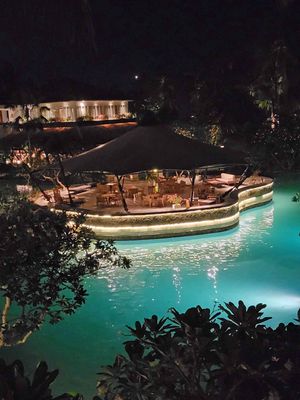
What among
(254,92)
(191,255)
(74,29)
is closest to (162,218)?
(191,255)

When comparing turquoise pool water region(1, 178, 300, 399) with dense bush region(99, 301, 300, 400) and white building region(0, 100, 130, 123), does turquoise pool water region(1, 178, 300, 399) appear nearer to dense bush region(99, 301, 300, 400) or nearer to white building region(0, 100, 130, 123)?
dense bush region(99, 301, 300, 400)

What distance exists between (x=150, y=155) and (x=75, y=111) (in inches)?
1329

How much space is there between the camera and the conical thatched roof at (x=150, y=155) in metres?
19.8

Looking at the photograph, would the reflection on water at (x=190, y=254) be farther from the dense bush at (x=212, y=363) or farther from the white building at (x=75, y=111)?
the white building at (x=75, y=111)

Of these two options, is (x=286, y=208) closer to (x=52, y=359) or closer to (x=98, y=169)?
(x=98, y=169)

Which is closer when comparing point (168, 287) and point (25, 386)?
point (25, 386)

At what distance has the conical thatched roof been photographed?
19.8m

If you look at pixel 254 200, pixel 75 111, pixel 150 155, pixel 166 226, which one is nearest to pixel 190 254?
pixel 166 226

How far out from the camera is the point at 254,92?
1694 inches

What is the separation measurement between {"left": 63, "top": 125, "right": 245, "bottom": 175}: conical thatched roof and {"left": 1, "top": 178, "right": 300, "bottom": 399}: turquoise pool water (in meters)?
3.25

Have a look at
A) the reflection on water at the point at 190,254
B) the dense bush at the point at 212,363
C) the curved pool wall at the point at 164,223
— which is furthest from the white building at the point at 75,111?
the dense bush at the point at 212,363

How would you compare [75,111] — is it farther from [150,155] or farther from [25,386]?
→ [25,386]

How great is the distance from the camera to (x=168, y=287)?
43.4 feet

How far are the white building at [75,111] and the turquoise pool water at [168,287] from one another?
1235 inches
